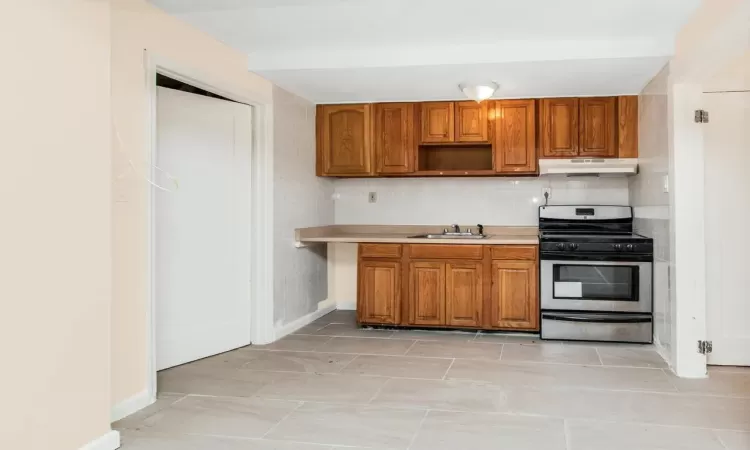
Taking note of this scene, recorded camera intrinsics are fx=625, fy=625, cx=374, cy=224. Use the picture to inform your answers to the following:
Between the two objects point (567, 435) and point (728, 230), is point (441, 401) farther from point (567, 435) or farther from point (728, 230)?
point (728, 230)

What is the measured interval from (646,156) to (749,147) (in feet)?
2.51

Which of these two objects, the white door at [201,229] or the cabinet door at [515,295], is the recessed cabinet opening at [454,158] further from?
the white door at [201,229]

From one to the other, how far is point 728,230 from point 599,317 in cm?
113

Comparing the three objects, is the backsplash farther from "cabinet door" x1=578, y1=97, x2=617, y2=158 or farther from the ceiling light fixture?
the ceiling light fixture

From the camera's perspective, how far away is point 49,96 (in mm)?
2355

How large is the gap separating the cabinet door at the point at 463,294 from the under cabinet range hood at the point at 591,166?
101 cm

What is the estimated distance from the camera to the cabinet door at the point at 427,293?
16.9 feet

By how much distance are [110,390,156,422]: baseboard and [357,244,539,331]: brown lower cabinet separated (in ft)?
7.61

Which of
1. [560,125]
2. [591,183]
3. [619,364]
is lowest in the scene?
[619,364]

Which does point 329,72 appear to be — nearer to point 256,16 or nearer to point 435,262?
point 256,16

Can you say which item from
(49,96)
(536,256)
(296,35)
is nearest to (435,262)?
(536,256)

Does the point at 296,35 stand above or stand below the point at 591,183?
above

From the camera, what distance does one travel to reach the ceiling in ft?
11.2

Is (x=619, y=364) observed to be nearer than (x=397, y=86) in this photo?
Yes
